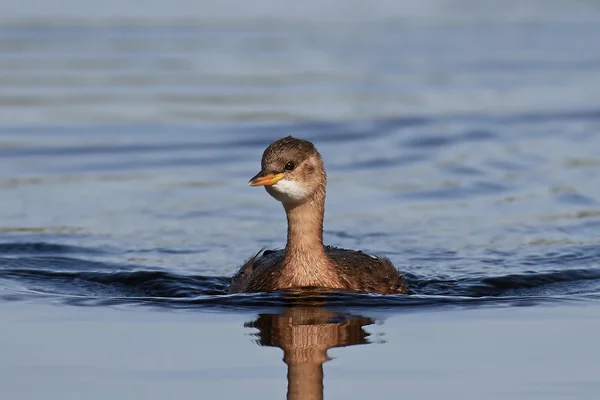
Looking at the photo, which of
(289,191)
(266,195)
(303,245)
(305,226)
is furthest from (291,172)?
(266,195)

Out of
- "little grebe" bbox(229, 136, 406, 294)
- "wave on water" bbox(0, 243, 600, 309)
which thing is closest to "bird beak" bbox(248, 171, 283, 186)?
"little grebe" bbox(229, 136, 406, 294)

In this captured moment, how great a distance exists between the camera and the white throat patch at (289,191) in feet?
37.8

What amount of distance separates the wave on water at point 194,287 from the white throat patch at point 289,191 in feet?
2.77

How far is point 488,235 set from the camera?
15.3 m

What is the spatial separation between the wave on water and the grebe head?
2.92 feet

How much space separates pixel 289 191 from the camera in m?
11.7

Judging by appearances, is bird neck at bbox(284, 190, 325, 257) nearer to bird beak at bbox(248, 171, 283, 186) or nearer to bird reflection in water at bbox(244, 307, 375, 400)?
bird beak at bbox(248, 171, 283, 186)

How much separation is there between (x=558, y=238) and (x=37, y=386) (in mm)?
7795

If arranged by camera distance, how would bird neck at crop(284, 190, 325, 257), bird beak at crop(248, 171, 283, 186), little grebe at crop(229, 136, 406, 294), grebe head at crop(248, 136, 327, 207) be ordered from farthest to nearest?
bird neck at crop(284, 190, 325, 257)
little grebe at crop(229, 136, 406, 294)
grebe head at crop(248, 136, 327, 207)
bird beak at crop(248, 171, 283, 186)

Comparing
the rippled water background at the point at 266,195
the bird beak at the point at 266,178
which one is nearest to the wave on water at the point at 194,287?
the rippled water background at the point at 266,195

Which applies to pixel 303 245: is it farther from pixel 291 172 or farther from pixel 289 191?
pixel 291 172

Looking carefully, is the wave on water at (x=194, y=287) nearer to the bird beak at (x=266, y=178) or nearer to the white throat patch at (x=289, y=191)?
the white throat patch at (x=289, y=191)

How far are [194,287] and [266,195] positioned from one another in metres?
3.87

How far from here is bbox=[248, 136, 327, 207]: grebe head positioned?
37.5 feet
